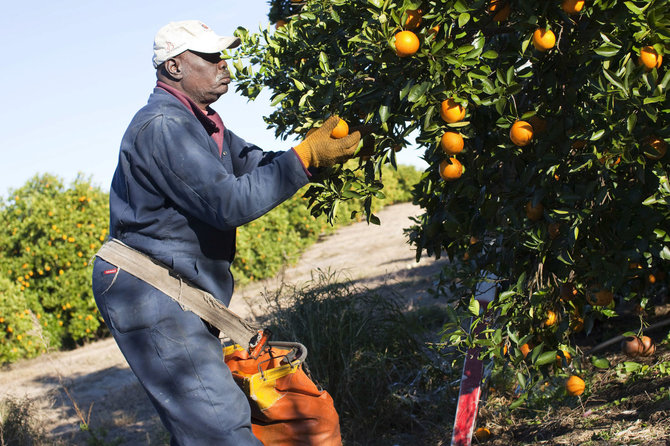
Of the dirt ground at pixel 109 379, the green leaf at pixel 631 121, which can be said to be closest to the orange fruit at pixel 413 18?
the green leaf at pixel 631 121

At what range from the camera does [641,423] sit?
2.77 meters

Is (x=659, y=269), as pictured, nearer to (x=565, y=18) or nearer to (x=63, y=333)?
(x=565, y=18)

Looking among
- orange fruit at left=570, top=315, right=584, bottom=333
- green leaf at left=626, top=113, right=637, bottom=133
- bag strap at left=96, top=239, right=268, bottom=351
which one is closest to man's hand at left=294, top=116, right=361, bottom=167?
bag strap at left=96, top=239, right=268, bottom=351

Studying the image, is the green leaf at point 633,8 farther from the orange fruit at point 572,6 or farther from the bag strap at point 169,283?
the bag strap at point 169,283

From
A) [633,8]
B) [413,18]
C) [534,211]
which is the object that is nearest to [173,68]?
[413,18]

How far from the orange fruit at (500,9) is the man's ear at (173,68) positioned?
117 centimetres

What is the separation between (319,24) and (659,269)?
2.31 meters

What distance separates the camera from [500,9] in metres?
2.19

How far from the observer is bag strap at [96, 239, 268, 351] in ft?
7.34

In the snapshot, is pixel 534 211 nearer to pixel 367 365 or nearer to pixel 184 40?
pixel 184 40

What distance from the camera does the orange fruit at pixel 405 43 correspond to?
6.34 feet

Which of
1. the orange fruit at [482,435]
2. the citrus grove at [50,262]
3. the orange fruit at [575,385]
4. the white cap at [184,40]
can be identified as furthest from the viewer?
the citrus grove at [50,262]

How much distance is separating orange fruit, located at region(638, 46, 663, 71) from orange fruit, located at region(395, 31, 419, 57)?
0.69 meters

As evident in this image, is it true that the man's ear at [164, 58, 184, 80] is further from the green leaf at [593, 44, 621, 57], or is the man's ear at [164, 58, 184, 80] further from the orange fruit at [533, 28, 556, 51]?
the green leaf at [593, 44, 621, 57]
